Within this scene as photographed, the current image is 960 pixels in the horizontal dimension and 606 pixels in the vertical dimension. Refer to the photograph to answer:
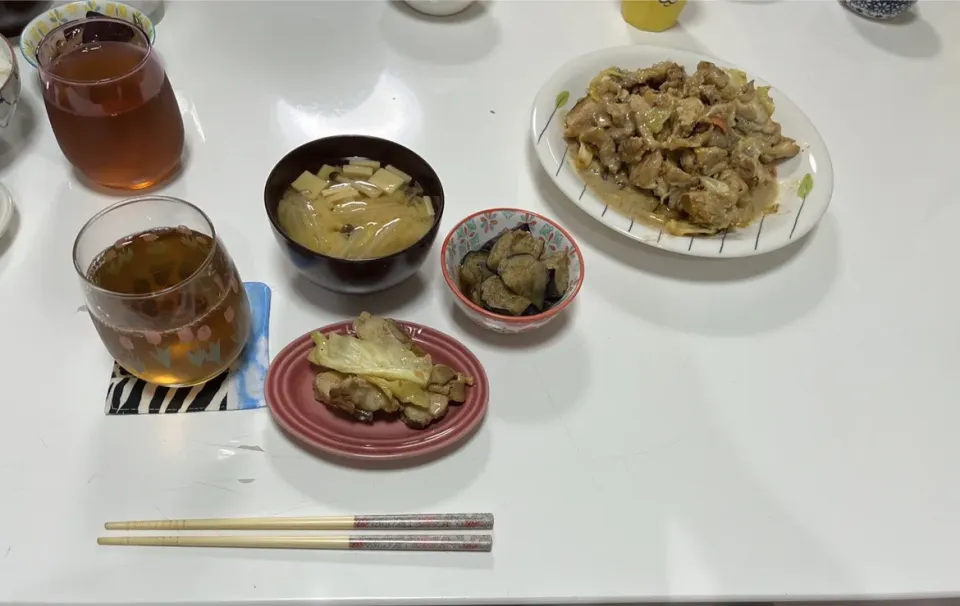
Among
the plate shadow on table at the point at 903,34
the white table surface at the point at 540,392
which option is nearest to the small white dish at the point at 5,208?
the white table surface at the point at 540,392

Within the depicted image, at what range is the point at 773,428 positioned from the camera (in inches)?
37.6

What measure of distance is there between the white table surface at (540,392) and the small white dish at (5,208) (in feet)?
0.10

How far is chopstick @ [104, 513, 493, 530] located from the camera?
803 millimetres

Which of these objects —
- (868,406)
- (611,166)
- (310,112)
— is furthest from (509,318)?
(310,112)

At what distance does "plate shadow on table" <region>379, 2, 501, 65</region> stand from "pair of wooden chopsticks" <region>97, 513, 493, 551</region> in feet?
3.26

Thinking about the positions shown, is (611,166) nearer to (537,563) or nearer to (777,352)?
(777,352)

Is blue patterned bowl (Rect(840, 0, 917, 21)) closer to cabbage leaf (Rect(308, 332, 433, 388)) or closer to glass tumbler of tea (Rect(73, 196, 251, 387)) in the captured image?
cabbage leaf (Rect(308, 332, 433, 388))

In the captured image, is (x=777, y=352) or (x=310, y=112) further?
(x=310, y=112)

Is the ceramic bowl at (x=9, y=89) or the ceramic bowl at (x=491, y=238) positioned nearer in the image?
the ceramic bowl at (x=491, y=238)

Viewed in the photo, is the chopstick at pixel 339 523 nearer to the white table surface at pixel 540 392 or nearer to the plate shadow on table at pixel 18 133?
the white table surface at pixel 540 392

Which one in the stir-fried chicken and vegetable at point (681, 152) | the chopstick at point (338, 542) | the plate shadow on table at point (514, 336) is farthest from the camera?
the stir-fried chicken and vegetable at point (681, 152)

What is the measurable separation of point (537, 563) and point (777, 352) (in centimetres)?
50

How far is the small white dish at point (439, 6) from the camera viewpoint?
151 cm

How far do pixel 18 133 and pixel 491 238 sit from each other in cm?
88
